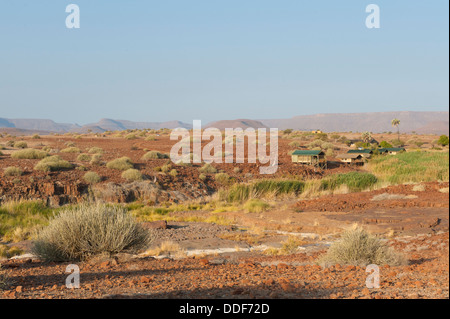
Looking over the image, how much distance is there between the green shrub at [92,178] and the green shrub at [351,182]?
43.5 ft

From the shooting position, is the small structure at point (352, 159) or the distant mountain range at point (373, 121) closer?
the small structure at point (352, 159)

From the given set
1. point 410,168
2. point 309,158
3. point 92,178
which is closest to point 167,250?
point 92,178

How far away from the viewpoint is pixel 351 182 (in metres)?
28.9

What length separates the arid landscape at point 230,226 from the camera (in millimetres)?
7020

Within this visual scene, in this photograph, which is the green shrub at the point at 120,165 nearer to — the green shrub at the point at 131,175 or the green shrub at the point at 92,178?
the green shrub at the point at 131,175

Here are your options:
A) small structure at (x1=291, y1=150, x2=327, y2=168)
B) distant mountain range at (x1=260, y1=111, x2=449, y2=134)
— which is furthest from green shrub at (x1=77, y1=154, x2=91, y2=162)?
distant mountain range at (x1=260, y1=111, x2=449, y2=134)

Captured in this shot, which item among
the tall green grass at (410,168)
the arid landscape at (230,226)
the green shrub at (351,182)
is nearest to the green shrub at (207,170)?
the arid landscape at (230,226)

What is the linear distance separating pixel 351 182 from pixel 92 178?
15.3 meters

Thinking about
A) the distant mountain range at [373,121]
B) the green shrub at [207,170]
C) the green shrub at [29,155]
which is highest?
the distant mountain range at [373,121]

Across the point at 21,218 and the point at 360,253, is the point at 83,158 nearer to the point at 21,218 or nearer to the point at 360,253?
the point at 21,218

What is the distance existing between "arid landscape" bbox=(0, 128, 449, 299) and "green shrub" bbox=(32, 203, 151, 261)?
0.16 metres

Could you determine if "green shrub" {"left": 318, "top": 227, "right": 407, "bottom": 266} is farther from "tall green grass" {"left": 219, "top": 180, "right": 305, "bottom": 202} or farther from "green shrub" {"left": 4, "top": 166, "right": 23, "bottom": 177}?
"green shrub" {"left": 4, "top": 166, "right": 23, "bottom": 177}

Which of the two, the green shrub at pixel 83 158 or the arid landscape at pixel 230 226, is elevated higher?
the green shrub at pixel 83 158
